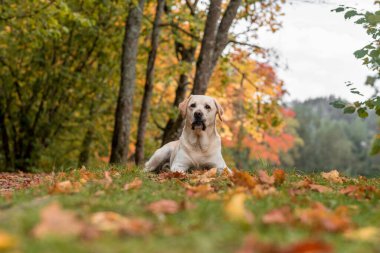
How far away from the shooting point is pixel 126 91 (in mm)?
11898

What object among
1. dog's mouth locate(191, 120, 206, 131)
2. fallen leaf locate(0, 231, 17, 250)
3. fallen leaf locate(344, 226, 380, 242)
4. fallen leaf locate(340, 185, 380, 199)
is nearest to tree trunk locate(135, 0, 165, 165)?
dog's mouth locate(191, 120, 206, 131)

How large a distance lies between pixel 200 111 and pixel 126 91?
4.92m

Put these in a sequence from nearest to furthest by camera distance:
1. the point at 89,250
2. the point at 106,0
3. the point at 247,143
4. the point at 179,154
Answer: the point at 89,250, the point at 179,154, the point at 106,0, the point at 247,143

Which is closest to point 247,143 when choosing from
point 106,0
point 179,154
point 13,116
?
point 13,116

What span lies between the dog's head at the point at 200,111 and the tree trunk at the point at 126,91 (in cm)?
448

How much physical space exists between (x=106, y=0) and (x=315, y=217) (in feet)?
36.3

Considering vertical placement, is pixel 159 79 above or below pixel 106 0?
below

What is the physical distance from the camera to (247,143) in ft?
101

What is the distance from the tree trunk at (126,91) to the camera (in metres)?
11.8

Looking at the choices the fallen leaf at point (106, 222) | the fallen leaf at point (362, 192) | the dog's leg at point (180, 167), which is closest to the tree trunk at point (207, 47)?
the dog's leg at point (180, 167)

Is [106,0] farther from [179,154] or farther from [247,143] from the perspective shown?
[247,143]

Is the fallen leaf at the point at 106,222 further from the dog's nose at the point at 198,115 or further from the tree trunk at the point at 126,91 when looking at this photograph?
the tree trunk at the point at 126,91

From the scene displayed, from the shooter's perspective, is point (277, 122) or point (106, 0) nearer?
point (106, 0)

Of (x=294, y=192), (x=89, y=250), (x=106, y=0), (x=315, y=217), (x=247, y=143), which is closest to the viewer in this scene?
(x=89, y=250)
